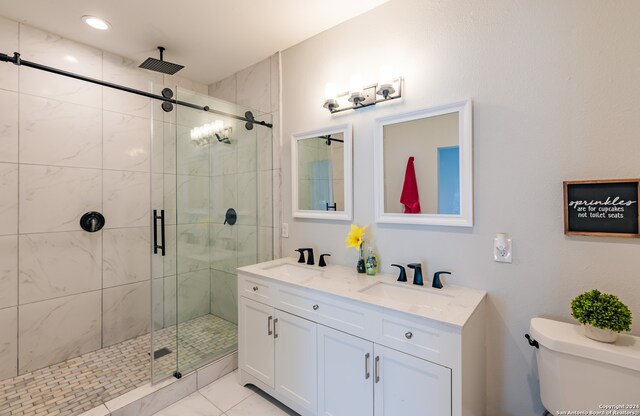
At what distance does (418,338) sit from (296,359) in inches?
31.0

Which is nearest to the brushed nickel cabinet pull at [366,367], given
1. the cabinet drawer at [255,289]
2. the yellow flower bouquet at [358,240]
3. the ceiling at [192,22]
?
the yellow flower bouquet at [358,240]

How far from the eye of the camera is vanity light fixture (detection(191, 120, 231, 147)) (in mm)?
2117

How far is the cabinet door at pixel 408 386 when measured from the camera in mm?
1197

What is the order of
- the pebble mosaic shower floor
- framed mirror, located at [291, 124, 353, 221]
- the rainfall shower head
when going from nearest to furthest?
the pebble mosaic shower floor < framed mirror, located at [291, 124, 353, 221] < the rainfall shower head

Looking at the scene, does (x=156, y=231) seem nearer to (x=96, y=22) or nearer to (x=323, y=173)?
(x=323, y=173)

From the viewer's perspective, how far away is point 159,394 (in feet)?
6.04

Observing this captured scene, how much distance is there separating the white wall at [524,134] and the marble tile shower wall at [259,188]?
105 centimetres

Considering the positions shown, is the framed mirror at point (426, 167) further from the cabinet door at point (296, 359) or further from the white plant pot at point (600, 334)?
the cabinet door at point (296, 359)

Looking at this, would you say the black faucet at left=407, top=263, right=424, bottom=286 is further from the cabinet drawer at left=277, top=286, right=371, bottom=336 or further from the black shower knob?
the black shower knob

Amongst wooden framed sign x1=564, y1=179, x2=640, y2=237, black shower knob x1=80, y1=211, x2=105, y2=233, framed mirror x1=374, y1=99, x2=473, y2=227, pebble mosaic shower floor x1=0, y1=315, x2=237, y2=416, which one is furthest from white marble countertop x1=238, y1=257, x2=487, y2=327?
black shower knob x1=80, y1=211, x2=105, y2=233

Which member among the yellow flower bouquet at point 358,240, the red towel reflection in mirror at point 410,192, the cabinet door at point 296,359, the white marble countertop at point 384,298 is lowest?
the cabinet door at point 296,359

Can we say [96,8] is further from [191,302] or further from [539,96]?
[539,96]

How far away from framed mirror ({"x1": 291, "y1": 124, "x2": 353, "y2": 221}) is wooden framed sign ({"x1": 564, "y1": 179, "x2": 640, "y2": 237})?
117cm

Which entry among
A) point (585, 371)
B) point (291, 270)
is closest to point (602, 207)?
point (585, 371)
